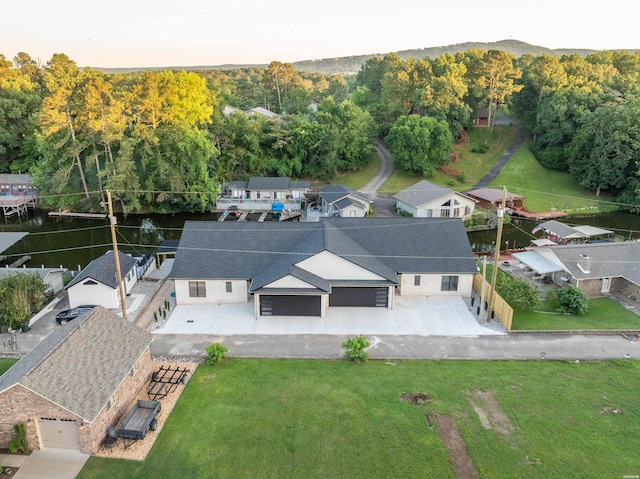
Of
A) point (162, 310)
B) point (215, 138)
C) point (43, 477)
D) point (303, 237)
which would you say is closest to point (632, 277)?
point (303, 237)

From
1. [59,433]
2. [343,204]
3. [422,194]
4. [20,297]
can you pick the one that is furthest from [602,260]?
[20,297]

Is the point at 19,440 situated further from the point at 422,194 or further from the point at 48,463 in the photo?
the point at 422,194

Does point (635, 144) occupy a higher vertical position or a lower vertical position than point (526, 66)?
lower

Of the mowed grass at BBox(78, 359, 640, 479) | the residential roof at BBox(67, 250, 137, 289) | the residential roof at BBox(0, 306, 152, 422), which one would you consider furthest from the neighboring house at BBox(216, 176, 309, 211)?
the residential roof at BBox(0, 306, 152, 422)

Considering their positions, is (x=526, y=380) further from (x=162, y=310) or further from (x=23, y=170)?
(x=23, y=170)

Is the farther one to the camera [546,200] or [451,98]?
[451,98]
